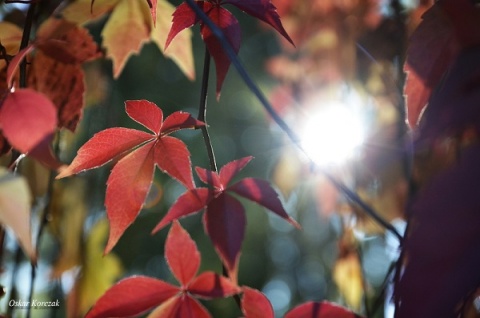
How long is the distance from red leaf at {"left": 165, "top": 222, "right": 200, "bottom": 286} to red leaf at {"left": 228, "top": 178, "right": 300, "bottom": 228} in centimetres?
8

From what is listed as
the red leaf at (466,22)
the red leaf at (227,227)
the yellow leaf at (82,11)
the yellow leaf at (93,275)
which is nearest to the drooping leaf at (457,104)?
the red leaf at (466,22)

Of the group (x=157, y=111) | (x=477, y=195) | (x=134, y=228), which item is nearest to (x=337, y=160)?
(x=157, y=111)

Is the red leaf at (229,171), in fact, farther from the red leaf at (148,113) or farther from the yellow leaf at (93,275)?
Answer: the yellow leaf at (93,275)

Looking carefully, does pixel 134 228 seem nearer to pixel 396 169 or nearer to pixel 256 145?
pixel 256 145

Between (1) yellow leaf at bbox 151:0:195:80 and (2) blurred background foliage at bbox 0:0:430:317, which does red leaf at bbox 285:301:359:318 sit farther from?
(1) yellow leaf at bbox 151:0:195:80

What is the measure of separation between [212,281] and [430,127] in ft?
0.63

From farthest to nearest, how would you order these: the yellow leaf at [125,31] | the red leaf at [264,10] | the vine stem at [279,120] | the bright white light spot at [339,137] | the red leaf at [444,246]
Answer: the bright white light spot at [339,137] < the yellow leaf at [125,31] < the red leaf at [264,10] < the vine stem at [279,120] < the red leaf at [444,246]

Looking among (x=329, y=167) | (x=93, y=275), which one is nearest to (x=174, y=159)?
(x=329, y=167)

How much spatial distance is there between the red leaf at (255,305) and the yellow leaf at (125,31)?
345 mm

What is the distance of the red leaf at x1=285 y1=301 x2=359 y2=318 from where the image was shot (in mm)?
394

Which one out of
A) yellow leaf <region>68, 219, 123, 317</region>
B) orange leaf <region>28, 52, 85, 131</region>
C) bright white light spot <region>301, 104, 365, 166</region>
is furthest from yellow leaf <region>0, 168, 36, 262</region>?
yellow leaf <region>68, 219, 123, 317</region>

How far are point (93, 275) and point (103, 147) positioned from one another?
0.85 meters

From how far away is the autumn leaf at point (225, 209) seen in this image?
37 centimetres

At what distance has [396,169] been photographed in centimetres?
123
